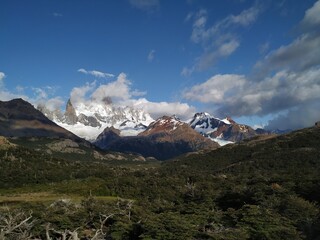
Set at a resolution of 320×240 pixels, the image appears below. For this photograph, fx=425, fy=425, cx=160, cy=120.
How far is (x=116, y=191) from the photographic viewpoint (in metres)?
187

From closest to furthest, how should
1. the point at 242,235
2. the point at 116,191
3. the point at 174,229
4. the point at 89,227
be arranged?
1. the point at 242,235
2. the point at 174,229
3. the point at 89,227
4. the point at 116,191

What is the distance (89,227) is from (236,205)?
41.5 m

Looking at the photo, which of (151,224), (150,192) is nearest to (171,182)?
(150,192)

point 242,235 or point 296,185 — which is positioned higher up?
point 296,185

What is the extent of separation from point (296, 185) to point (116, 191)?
89.4m

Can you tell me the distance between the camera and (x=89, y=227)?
105625mm

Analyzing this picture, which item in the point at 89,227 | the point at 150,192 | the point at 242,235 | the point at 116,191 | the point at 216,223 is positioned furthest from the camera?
the point at 116,191

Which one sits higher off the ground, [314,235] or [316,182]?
[316,182]

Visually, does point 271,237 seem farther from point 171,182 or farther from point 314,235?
point 171,182

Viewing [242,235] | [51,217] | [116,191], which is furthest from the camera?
[116,191]

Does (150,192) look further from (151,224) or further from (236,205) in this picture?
(151,224)

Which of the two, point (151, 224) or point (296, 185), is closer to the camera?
point (151, 224)

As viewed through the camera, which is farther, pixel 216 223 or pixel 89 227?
pixel 89 227

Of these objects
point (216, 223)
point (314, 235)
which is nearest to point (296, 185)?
point (216, 223)
